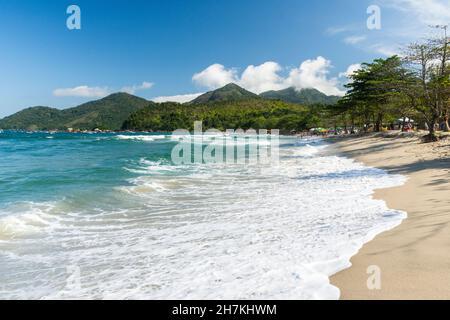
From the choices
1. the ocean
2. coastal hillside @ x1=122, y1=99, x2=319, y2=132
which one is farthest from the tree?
coastal hillside @ x1=122, y1=99, x2=319, y2=132

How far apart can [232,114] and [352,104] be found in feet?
403

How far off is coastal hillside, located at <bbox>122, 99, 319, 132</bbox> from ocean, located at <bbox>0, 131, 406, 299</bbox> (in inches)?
4055

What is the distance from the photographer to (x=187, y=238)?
20.7 ft

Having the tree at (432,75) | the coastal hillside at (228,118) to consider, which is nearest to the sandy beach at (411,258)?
the tree at (432,75)

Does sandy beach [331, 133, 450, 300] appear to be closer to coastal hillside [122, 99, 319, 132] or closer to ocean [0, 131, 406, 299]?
ocean [0, 131, 406, 299]

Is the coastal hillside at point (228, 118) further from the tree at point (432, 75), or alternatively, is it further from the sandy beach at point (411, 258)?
the sandy beach at point (411, 258)

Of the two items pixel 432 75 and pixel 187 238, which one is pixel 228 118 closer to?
pixel 432 75

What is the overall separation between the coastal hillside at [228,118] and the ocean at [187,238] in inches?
4055

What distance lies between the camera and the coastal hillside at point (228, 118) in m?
132

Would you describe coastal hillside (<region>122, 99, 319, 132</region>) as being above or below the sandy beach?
above

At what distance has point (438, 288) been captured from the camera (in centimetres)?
347

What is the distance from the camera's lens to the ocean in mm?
4238

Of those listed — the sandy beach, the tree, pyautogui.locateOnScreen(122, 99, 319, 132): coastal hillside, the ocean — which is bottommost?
the ocean

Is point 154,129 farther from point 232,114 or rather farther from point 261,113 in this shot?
point 261,113
